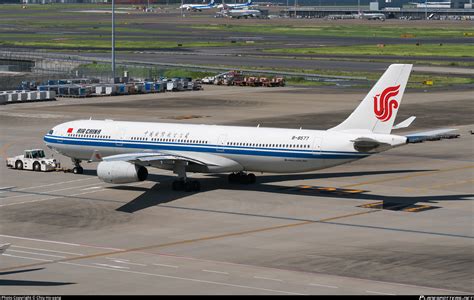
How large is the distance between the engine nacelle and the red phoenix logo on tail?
16.7 m

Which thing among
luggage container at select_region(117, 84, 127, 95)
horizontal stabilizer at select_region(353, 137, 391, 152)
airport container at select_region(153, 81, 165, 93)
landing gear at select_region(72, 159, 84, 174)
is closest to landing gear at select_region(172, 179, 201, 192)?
landing gear at select_region(72, 159, 84, 174)

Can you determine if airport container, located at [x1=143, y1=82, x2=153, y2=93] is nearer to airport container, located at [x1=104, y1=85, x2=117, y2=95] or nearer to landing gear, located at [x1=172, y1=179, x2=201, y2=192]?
airport container, located at [x1=104, y1=85, x2=117, y2=95]

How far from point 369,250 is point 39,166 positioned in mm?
37480

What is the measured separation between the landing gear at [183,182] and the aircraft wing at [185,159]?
0.61m

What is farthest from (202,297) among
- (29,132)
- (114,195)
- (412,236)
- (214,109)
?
(214,109)

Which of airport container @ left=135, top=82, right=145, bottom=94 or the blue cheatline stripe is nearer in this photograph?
the blue cheatline stripe

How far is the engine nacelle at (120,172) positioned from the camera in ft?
220

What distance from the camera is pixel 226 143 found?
7125cm

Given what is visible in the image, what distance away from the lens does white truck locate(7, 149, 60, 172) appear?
268 feet

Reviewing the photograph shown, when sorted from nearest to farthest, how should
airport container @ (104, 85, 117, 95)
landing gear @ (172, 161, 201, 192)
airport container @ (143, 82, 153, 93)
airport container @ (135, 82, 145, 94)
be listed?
landing gear @ (172, 161, 201, 192)
airport container @ (104, 85, 117, 95)
airport container @ (135, 82, 145, 94)
airport container @ (143, 82, 153, 93)

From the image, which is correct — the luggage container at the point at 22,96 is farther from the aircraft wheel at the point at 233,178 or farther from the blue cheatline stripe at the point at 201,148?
the aircraft wheel at the point at 233,178

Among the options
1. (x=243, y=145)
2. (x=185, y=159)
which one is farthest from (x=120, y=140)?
(x=243, y=145)

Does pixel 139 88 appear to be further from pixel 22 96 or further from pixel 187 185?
pixel 187 185

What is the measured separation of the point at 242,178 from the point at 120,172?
10.9m
